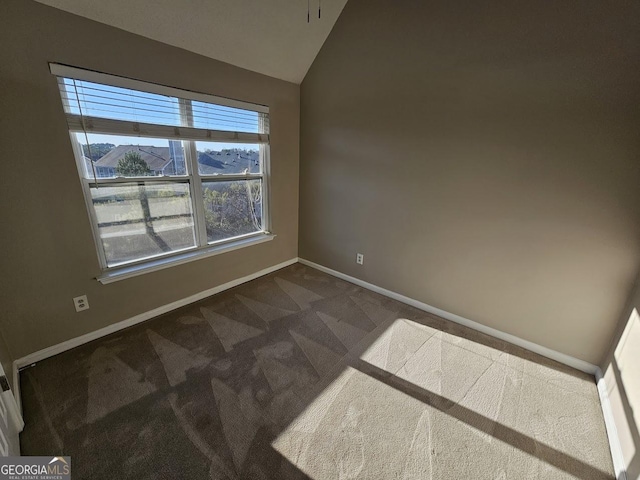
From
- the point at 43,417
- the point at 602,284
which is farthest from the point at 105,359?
the point at 602,284

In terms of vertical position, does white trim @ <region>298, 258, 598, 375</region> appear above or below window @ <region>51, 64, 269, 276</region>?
below

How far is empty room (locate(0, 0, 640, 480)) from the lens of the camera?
1.39 meters

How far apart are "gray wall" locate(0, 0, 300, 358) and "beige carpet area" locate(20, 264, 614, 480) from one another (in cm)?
29

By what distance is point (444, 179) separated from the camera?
2.22 metres

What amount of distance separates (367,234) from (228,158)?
1608mm

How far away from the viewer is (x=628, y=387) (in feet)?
4.64

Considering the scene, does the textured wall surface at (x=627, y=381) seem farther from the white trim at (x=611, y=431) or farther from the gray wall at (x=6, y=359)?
the gray wall at (x=6, y=359)

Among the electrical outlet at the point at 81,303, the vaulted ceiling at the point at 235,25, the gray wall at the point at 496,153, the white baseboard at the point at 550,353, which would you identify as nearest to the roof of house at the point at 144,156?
the vaulted ceiling at the point at 235,25

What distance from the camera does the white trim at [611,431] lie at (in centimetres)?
127

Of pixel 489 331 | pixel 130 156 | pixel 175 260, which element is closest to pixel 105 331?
pixel 175 260

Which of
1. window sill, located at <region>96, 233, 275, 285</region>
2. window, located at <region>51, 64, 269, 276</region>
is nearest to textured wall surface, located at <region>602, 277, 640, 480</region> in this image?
window sill, located at <region>96, 233, 275, 285</region>

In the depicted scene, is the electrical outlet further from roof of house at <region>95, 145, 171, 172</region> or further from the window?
roof of house at <region>95, 145, 171, 172</region>

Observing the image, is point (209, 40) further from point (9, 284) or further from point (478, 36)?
point (9, 284)

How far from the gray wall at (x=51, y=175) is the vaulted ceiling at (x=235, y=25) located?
0.28 ft
